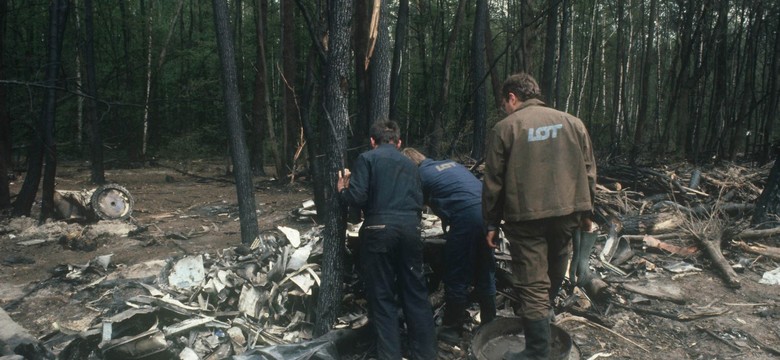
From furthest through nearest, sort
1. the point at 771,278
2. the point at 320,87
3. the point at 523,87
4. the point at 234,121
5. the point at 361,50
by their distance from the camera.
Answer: the point at 234,121 < the point at 320,87 < the point at 361,50 < the point at 771,278 < the point at 523,87

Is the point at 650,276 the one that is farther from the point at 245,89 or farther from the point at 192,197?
the point at 245,89

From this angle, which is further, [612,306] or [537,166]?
[612,306]

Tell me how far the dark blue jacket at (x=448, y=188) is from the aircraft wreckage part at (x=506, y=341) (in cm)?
102

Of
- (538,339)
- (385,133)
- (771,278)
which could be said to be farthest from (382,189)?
(771,278)

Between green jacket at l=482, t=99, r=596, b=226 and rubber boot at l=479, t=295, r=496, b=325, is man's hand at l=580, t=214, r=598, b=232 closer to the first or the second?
green jacket at l=482, t=99, r=596, b=226

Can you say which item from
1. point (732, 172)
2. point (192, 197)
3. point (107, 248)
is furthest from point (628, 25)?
point (107, 248)

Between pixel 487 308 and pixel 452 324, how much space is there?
0.38 meters

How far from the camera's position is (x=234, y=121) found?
6.98 m

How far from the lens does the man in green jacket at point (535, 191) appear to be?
12.2ft

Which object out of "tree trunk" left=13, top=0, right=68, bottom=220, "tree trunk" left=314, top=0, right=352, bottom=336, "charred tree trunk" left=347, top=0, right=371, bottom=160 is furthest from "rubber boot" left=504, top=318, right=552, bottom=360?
"tree trunk" left=13, top=0, right=68, bottom=220

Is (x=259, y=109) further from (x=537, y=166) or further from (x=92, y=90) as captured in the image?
(x=537, y=166)


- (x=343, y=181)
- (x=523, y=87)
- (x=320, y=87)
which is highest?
(x=320, y=87)

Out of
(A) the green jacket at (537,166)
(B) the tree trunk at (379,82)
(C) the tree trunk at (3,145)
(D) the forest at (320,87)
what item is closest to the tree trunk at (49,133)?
(D) the forest at (320,87)

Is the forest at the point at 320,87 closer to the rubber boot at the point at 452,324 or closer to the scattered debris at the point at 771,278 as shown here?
the rubber boot at the point at 452,324
